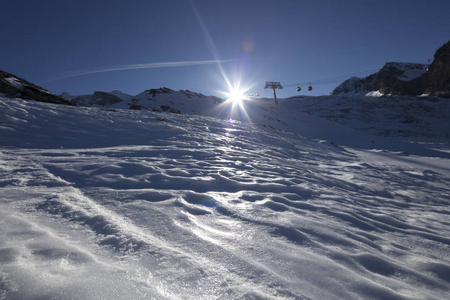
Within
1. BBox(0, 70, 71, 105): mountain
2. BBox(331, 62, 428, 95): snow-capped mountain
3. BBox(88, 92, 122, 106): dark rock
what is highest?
BBox(331, 62, 428, 95): snow-capped mountain

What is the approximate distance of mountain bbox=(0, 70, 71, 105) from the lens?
9023mm

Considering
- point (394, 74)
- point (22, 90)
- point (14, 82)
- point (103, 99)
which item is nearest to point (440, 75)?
point (394, 74)

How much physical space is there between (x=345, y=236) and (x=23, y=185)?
13.1 ft

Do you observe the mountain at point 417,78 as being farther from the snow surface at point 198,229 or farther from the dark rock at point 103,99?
the dark rock at point 103,99

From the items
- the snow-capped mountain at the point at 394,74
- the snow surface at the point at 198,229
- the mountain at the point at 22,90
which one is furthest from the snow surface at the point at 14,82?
the snow-capped mountain at the point at 394,74

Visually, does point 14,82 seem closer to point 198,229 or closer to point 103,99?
point 198,229

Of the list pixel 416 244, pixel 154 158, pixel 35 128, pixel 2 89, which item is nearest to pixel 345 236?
pixel 416 244

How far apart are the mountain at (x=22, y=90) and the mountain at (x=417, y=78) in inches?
3364

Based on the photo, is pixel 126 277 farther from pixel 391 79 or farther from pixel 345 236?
pixel 391 79

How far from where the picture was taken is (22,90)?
31.4 feet

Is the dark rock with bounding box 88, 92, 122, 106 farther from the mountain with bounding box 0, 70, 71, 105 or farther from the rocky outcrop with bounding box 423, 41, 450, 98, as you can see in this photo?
the rocky outcrop with bounding box 423, 41, 450, 98

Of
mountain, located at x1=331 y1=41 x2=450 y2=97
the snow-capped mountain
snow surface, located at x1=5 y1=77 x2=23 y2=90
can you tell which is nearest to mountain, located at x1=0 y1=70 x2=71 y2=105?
snow surface, located at x1=5 y1=77 x2=23 y2=90

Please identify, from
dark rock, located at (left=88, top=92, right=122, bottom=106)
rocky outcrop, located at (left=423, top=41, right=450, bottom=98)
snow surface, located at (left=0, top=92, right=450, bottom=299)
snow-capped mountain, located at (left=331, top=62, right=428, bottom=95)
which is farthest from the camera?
snow-capped mountain, located at (left=331, top=62, right=428, bottom=95)

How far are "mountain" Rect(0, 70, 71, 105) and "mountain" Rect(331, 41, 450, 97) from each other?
85443 mm
